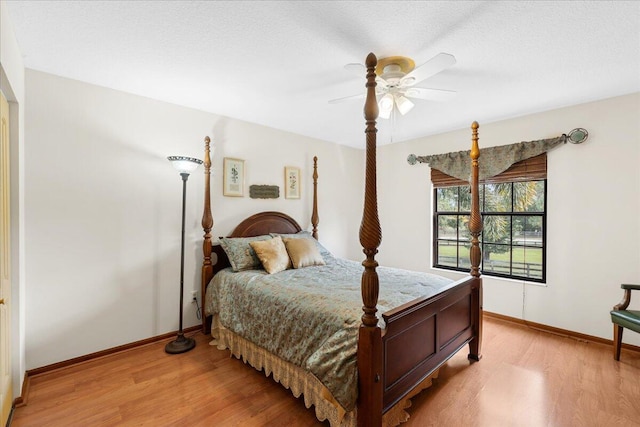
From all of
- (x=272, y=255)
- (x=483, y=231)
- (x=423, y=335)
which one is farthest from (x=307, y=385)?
(x=483, y=231)

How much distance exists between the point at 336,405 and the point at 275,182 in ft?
9.10

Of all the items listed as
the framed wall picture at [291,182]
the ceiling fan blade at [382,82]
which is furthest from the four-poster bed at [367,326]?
the framed wall picture at [291,182]

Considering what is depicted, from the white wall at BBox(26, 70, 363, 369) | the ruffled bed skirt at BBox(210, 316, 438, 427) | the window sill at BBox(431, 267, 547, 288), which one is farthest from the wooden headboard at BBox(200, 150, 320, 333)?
the window sill at BBox(431, 267, 547, 288)

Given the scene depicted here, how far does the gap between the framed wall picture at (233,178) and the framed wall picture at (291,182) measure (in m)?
0.65

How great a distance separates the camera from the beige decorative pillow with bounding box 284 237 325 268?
10.3 feet

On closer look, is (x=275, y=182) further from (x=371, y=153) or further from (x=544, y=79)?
(x=544, y=79)

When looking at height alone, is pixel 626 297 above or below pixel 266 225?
below

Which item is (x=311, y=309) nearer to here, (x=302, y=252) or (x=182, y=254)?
(x=302, y=252)

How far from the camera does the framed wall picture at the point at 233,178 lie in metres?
3.39

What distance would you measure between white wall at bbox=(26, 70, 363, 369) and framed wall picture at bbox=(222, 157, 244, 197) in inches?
2.7

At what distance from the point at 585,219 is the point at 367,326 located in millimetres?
2903

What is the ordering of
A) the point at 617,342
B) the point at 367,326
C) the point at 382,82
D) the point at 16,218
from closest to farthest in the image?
the point at 367,326, the point at 16,218, the point at 382,82, the point at 617,342

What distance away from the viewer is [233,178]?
136 inches

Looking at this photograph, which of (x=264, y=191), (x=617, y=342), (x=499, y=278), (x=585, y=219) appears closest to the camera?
(x=617, y=342)
